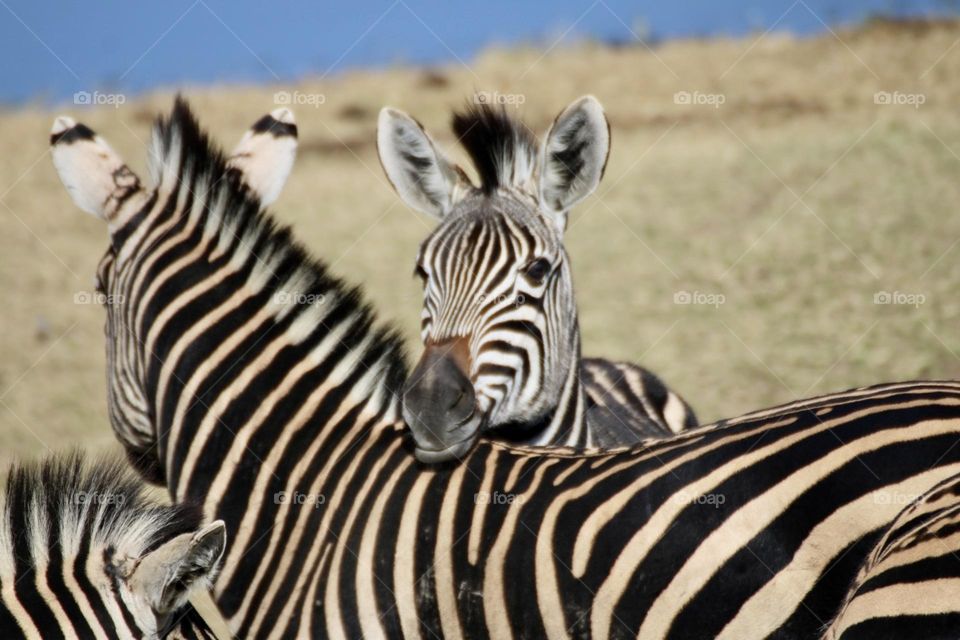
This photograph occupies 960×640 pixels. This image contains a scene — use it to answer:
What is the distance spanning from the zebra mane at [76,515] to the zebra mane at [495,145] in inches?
102

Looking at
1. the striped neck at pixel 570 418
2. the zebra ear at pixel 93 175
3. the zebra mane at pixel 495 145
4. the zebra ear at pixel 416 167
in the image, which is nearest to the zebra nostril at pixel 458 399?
the striped neck at pixel 570 418

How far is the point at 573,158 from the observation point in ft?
17.2

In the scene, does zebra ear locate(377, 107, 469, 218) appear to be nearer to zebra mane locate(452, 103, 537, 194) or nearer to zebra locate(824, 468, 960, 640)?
zebra mane locate(452, 103, 537, 194)

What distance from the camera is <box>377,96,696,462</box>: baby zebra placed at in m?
4.64

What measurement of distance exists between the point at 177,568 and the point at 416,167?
3.18m

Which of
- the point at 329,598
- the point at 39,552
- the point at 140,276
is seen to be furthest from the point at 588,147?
the point at 39,552

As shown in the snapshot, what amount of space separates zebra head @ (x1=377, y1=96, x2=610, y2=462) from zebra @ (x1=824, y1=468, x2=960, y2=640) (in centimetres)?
174

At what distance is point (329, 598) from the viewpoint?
354cm

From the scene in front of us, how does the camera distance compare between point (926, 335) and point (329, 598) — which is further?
point (926, 335)

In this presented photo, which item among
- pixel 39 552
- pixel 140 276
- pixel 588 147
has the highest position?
pixel 588 147

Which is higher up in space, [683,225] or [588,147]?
[683,225]

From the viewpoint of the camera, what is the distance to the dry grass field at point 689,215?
11680mm

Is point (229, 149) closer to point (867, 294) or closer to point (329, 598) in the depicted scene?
point (867, 294)

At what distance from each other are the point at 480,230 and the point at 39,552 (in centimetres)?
265
